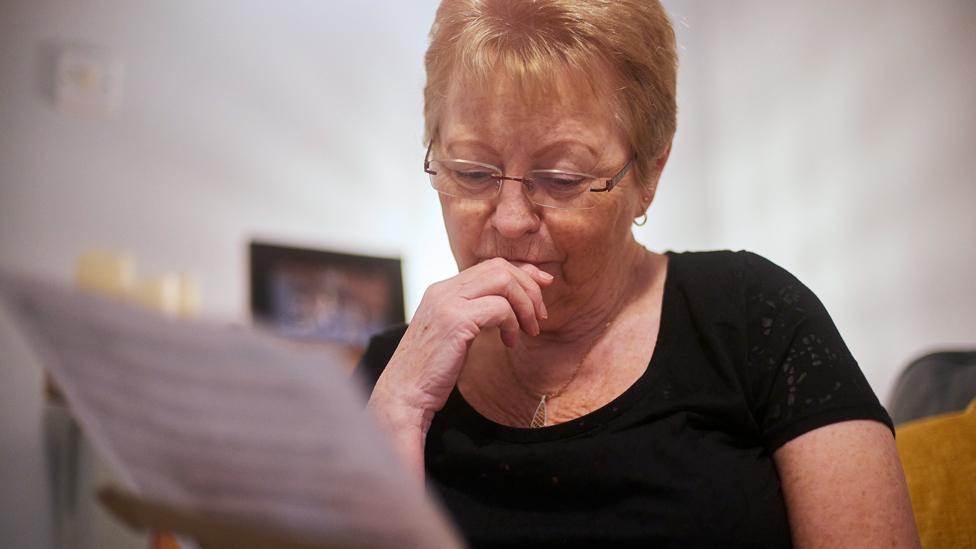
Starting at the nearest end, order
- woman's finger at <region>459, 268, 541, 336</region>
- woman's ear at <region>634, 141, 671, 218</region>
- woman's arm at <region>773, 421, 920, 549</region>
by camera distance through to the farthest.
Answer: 1. woman's arm at <region>773, 421, 920, 549</region>
2. woman's finger at <region>459, 268, 541, 336</region>
3. woman's ear at <region>634, 141, 671, 218</region>

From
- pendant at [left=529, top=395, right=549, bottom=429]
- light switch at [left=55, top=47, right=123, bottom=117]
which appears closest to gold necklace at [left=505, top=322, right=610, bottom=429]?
pendant at [left=529, top=395, right=549, bottom=429]

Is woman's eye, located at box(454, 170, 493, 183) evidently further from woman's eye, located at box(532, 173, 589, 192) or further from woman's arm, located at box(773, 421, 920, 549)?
woman's arm, located at box(773, 421, 920, 549)

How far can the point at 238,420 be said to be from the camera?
44cm

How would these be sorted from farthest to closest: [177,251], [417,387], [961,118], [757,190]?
[757,190]
[177,251]
[961,118]
[417,387]

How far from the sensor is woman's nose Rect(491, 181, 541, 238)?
101 cm

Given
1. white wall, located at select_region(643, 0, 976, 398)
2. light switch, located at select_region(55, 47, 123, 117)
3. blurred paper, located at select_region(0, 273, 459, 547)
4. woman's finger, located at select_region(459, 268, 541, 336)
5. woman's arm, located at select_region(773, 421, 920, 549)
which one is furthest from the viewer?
light switch, located at select_region(55, 47, 123, 117)

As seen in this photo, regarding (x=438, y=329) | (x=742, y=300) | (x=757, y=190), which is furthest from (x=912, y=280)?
(x=438, y=329)

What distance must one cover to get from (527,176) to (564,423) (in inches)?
11.6

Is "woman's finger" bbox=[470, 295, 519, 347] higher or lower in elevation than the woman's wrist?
higher

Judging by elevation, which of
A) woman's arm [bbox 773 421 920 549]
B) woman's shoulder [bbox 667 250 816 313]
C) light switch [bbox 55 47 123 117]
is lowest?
woman's arm [bbox 773 421 920 549]

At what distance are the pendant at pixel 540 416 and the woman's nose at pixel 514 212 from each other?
212 mm

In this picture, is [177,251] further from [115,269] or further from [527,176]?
[527,176]

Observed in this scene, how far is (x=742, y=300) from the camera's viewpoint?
1.03m

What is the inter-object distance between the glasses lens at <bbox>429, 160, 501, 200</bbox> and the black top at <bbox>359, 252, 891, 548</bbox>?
26 cm
